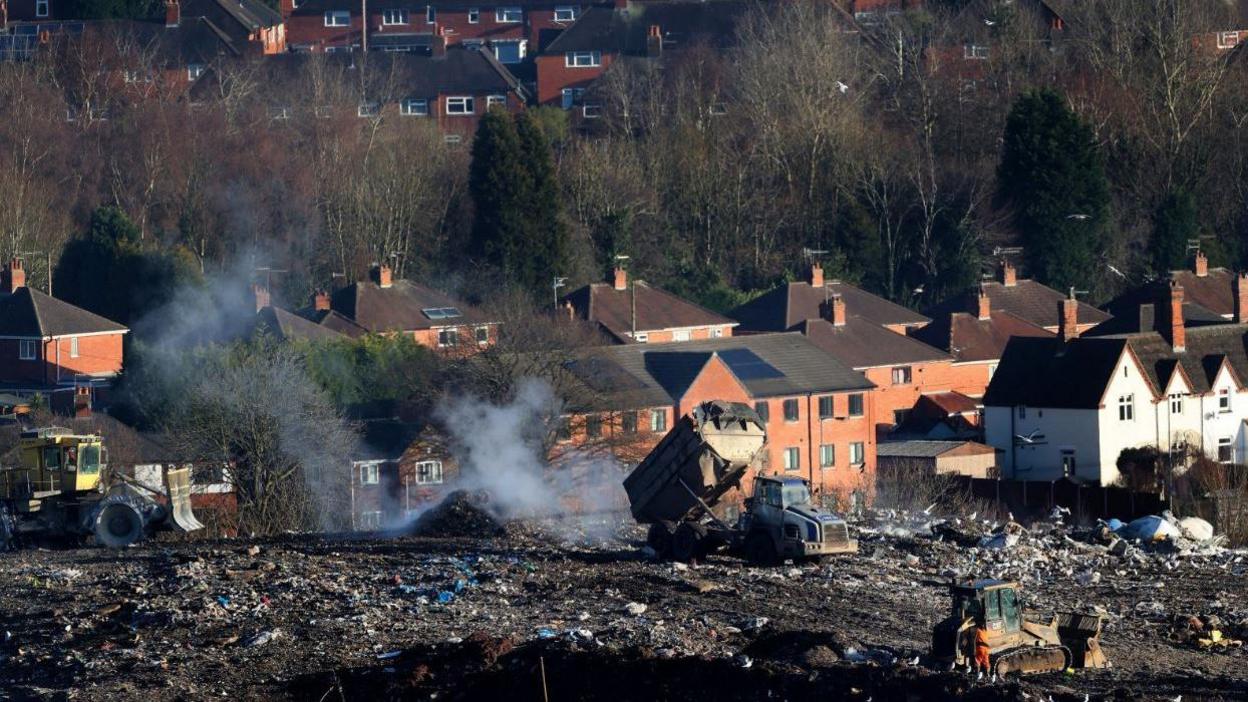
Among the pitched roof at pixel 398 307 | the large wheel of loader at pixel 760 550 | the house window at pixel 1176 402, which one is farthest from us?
the pitched roof at pixel 398 307

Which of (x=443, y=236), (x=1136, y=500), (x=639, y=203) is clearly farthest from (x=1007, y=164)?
(x=1136, y=500)

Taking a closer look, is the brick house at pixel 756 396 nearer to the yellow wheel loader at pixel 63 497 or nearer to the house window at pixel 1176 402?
the house window at pixel 1176 402

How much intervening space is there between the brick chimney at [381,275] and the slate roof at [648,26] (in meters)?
31.1

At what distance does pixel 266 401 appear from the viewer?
179 feet

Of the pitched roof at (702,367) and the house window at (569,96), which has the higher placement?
the house window at (569,96)

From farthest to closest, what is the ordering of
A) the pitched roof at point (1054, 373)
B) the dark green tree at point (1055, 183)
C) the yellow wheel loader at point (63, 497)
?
the dark green tree at point (1055, 183) → the pitched roof at point (1054, 373) → the yellow wheel loader at point (63, 497)

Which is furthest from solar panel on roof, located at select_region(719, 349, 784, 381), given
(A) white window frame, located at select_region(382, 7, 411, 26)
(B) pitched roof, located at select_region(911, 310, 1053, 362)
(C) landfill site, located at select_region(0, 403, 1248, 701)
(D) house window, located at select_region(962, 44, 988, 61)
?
(A) white window frame, located at select_region(382, 7, 411, 26)

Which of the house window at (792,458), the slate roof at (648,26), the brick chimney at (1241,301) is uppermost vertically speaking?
the slate roof at (648,26)

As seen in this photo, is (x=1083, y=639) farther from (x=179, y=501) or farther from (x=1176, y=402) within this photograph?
(x=1176, y=402)

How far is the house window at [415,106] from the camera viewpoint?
102m

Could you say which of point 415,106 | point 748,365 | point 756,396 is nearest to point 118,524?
point 756,396

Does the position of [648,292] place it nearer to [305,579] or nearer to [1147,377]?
[1147,377]

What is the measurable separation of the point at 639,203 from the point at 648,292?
9256 mm

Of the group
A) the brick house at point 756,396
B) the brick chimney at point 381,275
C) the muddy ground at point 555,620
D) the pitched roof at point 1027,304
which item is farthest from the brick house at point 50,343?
the muddy ground at point 555,620
